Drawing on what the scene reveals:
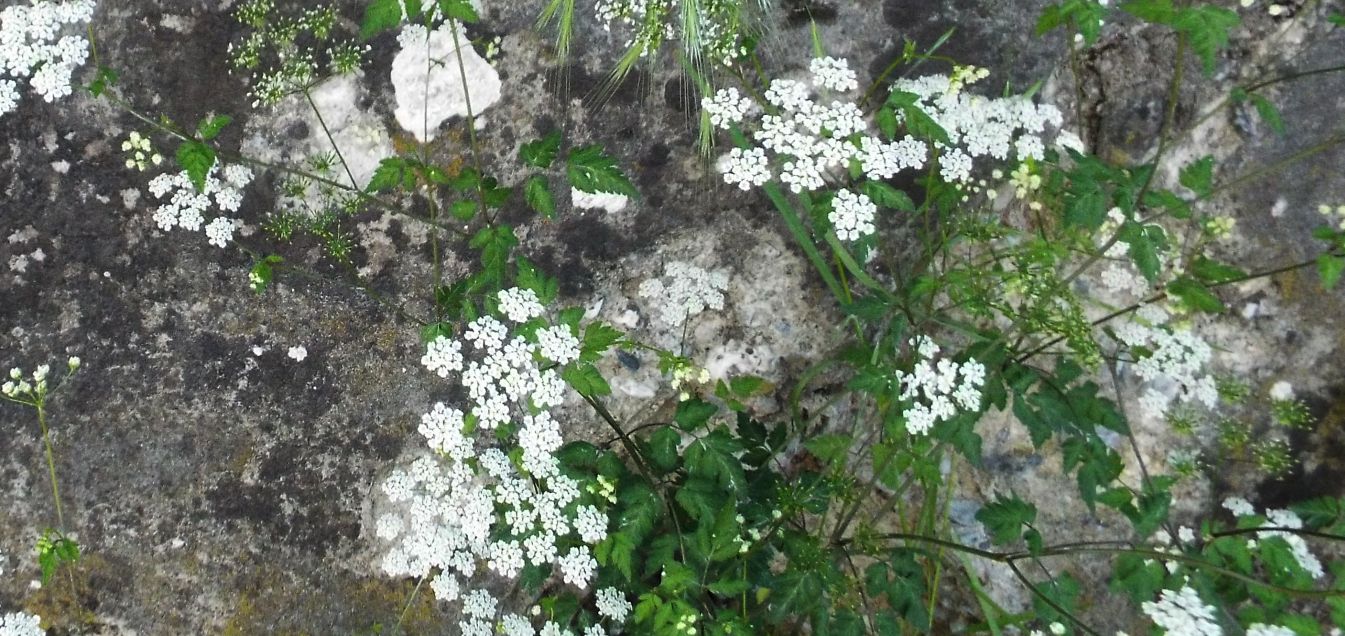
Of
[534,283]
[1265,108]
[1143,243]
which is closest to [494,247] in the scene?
[534,283]

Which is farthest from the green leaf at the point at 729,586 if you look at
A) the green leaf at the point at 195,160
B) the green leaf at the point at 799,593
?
the green leaf at the point at 195,160

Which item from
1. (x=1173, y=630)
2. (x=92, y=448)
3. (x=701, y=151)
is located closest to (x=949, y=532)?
(x=1173, y=630)

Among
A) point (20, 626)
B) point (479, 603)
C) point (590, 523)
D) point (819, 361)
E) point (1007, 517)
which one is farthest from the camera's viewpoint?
point (819, 361)

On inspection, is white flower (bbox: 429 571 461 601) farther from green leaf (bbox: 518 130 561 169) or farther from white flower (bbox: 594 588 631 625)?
green leaf (bbox: 518 130 561 169)


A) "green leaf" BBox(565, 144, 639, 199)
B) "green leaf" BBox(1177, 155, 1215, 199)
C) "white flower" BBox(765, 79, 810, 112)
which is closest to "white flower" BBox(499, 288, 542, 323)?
"green leaf" BBox(565, 144, 639, 199)

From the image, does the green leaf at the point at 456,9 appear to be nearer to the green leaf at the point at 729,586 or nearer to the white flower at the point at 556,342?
the white flower at the point at 556,342

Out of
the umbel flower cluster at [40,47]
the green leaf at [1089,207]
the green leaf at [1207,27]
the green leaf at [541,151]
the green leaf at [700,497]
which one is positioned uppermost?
the umbel flower cluster at [40,47]

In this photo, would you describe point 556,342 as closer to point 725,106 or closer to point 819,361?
point 725,106

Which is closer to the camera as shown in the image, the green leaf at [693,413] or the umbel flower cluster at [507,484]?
the umbel flower cluster at [507,484]
